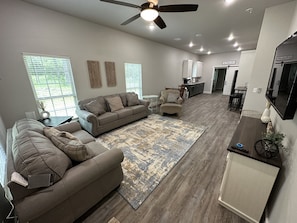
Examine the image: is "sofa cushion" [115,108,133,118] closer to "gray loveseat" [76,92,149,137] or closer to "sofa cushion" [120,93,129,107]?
"gray loveseat" [76,92,149,137]

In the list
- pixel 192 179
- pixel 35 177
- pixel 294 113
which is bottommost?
pixel 192 179

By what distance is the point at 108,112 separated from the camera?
143 inches

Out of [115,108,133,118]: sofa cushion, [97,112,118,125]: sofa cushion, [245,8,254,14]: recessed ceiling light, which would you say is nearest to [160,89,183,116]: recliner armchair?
[115,108,133,118]: sofa cushion

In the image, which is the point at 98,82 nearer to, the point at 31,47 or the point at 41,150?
the point at 31,47

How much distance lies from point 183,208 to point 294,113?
1551 millimetres

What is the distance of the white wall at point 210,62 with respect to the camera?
8328mm

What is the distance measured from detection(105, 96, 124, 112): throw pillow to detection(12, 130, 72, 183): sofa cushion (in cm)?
247

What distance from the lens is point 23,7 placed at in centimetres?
233

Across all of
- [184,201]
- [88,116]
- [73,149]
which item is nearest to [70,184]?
[73,149]

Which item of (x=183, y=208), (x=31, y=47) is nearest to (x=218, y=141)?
(x=183, y=208)

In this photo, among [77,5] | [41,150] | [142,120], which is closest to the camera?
[41,150]

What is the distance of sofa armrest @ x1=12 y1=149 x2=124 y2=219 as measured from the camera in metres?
0.98

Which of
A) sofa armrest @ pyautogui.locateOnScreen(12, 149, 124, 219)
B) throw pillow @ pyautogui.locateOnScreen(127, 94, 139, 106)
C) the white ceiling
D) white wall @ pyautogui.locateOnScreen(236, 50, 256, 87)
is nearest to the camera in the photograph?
Answer: sofa armrest @ pyautogui.locateOnScreen(12, 149, 124, 219)

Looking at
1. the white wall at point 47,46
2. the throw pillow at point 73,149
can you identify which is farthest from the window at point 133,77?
the throw pillow at point 73,149
